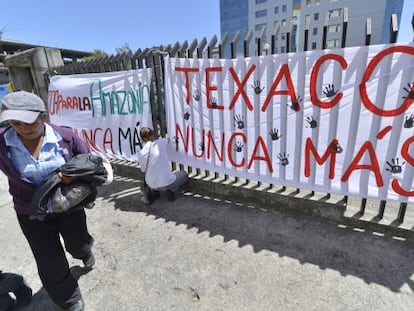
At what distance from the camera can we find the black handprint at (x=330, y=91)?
248 cm

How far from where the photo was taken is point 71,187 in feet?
6.06

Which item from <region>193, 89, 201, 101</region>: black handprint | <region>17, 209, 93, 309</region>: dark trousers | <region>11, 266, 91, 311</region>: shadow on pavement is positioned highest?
<region>193, 89, 201, 101</region>: black handprint

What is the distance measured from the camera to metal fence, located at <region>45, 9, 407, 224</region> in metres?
2.53

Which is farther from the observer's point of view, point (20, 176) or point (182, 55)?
point (182, 55)

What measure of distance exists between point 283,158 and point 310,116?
1.91 feet

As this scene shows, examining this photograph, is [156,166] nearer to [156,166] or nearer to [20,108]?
[156,166]

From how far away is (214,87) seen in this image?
3213 mm

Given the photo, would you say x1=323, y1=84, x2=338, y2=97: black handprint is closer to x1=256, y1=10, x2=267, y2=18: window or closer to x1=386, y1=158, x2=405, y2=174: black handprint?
x1=386, y1=158, x2=405, y2=174: black handprint

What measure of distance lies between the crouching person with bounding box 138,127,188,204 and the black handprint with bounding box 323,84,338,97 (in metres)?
2.27

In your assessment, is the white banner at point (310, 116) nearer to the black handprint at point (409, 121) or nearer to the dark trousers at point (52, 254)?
the black handprint at point (409, 121)

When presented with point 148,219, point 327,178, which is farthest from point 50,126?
point 327,178

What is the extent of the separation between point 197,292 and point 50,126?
1.86 m

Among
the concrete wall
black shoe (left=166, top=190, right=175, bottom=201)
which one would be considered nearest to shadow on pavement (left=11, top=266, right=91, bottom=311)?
black shoe (left=166, top=190, right=175, bottom=201)

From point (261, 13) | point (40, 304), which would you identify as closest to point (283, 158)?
point (40, 304)
